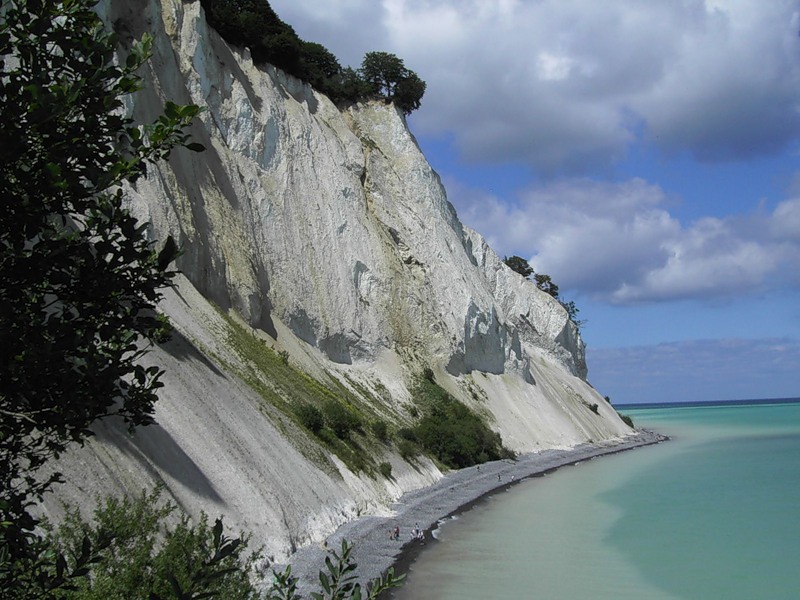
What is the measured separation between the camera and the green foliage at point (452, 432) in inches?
1567

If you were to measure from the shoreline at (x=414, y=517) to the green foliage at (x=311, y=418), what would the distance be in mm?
3957

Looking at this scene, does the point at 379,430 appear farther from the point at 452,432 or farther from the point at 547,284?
the point at 547,284

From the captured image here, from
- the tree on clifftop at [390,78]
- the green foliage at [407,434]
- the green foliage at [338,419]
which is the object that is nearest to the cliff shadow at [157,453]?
the green foliage at [338,419]

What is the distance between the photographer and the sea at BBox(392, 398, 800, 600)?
2156 cm

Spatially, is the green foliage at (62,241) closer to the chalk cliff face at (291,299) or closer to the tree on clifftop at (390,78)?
the chalk cliff face at (291,299)

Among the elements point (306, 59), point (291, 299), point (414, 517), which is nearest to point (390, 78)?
point (306, 59)

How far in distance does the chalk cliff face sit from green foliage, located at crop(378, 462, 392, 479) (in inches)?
16.7

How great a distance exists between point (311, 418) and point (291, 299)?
12.0 metres

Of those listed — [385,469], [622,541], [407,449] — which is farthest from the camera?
[407,449]

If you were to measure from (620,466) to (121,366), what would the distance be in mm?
51278

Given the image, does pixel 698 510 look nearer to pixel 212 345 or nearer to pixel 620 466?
pixel 620 466

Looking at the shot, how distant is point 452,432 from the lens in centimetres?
4056

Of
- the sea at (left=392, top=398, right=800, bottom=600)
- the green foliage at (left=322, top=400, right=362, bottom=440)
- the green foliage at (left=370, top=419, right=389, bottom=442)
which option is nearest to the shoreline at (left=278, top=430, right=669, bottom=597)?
the sea at (left=392, top=398, right=800, bottom=600)

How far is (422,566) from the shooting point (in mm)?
21922
